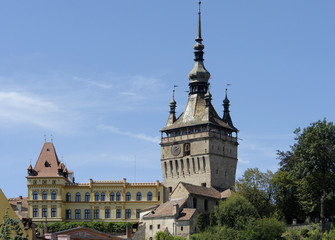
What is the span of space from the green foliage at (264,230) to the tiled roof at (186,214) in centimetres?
948

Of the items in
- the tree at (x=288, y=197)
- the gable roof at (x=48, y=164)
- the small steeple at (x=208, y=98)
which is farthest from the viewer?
the small steeple at (x=208, y=98)

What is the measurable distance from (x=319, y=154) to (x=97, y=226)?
1440 inches

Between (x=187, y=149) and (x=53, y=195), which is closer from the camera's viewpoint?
(x=53, y=195)

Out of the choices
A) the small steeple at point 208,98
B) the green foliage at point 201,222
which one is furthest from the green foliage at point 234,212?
the small steeple at point 208,98

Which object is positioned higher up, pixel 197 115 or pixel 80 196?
pixel 197 115

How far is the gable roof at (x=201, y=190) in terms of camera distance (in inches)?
4388


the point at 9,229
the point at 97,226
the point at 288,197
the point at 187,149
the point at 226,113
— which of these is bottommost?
the point at 9,229

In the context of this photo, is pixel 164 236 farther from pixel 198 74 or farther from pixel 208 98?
pixel 198 74

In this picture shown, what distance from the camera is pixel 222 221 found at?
10219cm

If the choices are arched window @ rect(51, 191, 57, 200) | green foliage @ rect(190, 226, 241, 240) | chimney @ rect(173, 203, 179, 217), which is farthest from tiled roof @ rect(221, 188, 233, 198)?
arched window @ rect(51, 191, 57, 200)

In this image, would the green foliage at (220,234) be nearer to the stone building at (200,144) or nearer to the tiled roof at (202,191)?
the tiled roof at (202,191)

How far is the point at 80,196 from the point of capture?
126312 millimetres

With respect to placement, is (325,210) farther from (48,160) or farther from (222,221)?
(48,160)

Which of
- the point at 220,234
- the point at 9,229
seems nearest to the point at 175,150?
the point at 220,234
